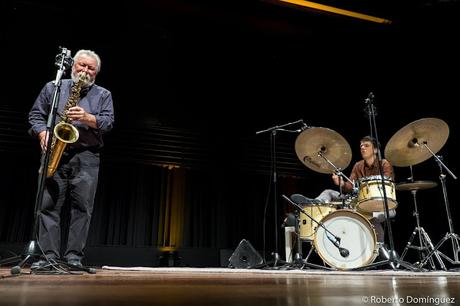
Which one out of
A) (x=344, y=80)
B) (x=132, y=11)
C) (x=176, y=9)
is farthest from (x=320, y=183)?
(x=132, y=11)

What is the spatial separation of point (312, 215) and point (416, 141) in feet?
3.91

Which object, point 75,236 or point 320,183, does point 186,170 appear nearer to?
point 320,183

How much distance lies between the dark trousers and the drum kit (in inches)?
71.9

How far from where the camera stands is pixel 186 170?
489 centimetres

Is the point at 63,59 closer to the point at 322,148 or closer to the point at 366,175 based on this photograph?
the point at 322,148

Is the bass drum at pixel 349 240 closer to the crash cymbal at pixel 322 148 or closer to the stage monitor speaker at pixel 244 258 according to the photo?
the crash cymbal at pixel 322 148

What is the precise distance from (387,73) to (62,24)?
4.30 metres

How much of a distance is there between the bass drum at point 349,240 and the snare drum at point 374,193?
14 centimetres

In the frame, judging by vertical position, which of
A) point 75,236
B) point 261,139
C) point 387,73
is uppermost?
point 387,73

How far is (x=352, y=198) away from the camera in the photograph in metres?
3.33

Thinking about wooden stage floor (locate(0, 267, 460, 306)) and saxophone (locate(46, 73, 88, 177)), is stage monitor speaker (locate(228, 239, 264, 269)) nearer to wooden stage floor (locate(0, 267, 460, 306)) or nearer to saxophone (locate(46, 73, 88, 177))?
saxophone (locate(46, 73, 88, 177))

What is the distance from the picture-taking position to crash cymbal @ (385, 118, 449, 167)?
3.17 metres

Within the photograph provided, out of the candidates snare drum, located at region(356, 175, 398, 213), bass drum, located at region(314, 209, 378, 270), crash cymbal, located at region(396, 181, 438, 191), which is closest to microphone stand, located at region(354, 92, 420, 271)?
snare drum, located at region(356, 175, 398, 213)

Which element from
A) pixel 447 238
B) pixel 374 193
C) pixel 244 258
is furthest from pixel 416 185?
pixel 244 258
